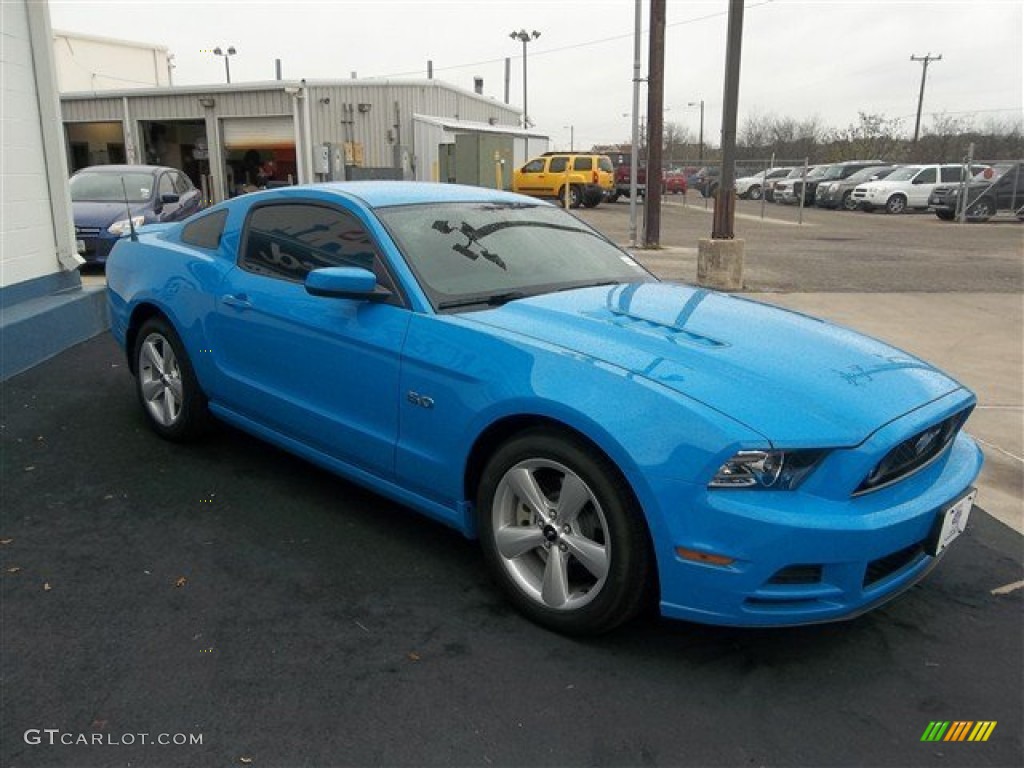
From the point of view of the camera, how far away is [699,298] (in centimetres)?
379

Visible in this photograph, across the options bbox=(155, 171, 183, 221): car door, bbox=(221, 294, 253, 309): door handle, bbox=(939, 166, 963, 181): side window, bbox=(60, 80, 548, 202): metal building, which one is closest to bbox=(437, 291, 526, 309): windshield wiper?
bbox=(221, 294, 253, 309): door handle

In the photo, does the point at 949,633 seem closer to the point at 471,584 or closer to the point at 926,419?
the point at 926,419

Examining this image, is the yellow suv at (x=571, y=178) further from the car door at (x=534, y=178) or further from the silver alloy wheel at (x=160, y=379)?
the silver alloy wheel at (x=160, y=379)

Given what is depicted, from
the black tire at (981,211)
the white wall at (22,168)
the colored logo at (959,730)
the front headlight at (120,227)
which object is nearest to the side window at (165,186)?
the front headlight at (120,227)

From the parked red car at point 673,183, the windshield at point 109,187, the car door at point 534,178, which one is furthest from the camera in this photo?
the parked red car at point 673,183

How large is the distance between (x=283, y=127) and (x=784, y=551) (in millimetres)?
29045

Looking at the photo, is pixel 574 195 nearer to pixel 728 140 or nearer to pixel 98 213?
pixel 728 140

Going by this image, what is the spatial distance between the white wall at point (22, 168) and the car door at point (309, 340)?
370 centimetres

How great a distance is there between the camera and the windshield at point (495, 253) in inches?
137

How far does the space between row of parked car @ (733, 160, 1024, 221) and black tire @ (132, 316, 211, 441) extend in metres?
23.2

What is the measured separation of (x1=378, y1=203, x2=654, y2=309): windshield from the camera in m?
3.48

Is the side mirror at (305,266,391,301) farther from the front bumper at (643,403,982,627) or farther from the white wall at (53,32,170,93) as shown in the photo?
the white wall at (53,32,170,93)

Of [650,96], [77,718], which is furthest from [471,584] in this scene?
[650,96]

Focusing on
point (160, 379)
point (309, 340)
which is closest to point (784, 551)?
point (309, 340)
